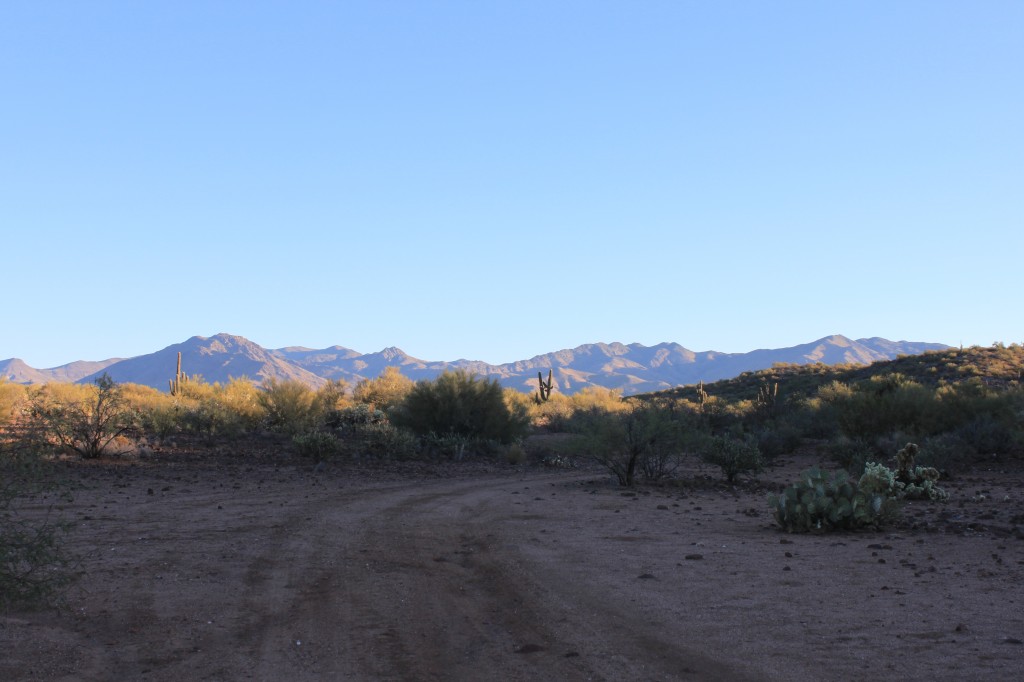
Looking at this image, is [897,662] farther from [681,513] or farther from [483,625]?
[681,513]

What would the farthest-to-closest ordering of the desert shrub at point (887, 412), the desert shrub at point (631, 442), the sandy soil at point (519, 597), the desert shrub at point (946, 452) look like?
the desert shrub at point (887, 412) → the desert shrub at point (946, 452) → the desert shrub at point (631, 442) → the sandy soil at point (519, 597)

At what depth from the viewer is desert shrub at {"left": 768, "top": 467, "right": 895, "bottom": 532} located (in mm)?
11648

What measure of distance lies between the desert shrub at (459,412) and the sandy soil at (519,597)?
571 inches

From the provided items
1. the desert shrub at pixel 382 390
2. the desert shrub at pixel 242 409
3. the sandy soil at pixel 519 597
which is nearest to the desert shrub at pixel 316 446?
the desert shrub at pixel 242 409

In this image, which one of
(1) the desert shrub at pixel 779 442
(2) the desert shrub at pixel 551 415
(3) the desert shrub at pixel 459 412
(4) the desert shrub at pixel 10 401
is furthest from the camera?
(2) the desert shrub at pixel 551 415

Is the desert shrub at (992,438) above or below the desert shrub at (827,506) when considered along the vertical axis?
above

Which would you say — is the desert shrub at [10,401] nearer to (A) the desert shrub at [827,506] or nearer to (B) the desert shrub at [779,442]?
(A) the desert shrub at [827,506]

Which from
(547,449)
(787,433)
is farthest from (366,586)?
(787,433)

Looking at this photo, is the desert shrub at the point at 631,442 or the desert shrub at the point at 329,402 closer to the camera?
the desert shrub at the point at 631,442

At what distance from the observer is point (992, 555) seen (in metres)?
9.52

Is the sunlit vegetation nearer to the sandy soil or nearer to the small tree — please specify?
the small tree

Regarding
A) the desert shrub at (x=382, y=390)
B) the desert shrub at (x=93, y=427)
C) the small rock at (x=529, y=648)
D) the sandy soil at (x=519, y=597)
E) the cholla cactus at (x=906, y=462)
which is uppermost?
the desert shrub at (x=382, y=390)

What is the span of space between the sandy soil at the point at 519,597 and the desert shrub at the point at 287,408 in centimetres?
1564

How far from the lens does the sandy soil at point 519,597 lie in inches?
234
